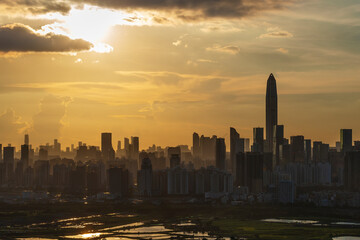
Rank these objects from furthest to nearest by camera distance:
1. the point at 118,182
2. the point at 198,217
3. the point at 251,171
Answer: the point at 251,171
the point at 118,182
the point at 198,217

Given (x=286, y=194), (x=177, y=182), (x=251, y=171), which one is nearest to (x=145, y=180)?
(x=177, y=182)

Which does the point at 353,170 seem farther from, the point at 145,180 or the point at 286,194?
the point at 145,180

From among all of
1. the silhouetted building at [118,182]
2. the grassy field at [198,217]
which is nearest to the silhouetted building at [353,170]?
the grassy field at [198,217]

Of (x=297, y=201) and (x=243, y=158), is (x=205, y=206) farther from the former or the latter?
(x=243, y=158)

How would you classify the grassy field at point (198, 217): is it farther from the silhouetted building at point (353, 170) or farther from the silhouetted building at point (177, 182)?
the silhouetted building at point (353, 170)

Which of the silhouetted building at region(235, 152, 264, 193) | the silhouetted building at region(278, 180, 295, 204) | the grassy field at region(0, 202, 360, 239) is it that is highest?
the silhouetted building at region(235, 152, 264, 193)

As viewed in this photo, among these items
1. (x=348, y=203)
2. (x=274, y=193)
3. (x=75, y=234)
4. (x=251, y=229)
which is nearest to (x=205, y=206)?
(x=274, y=193)

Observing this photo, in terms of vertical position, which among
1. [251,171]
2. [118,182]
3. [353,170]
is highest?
[353,170]

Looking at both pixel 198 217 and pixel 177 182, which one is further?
pixel 177 182

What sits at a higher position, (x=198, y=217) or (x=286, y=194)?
(x=286, y=194)

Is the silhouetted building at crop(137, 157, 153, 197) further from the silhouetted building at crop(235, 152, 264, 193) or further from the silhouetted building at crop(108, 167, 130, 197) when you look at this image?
the silhouetted building at crop(235, 152, 264, 193)

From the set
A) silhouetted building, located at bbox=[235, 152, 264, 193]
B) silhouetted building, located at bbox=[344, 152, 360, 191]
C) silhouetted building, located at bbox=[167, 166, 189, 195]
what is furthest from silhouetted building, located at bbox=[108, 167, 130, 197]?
silhouetted building, located at bbox=[344, 152, 360, 191]
